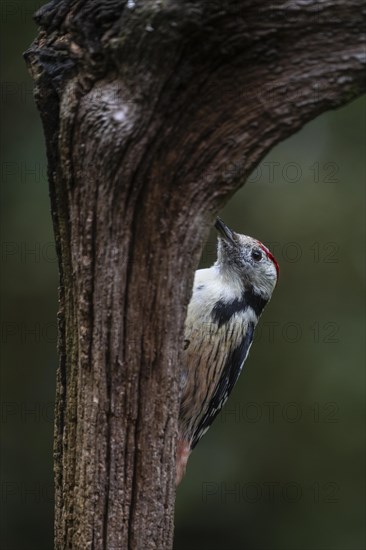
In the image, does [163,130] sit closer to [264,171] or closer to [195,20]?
[195,20]

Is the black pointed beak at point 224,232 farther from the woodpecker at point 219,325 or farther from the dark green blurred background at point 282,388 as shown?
the dark green blurred background at point 282,388

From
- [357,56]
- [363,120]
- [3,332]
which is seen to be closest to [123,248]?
[357,56]

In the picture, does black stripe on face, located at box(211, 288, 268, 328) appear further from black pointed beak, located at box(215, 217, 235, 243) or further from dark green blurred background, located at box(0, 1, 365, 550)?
dark green blurred background, located at box(0, 1, 365, 550)

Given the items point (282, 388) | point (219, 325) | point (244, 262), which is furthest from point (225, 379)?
point (282, 388)

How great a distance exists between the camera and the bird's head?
14.4ft

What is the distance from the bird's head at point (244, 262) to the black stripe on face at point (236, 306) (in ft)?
0.12

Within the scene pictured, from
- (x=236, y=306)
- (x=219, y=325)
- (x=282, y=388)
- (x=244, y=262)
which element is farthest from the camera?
(x=282, y=388)

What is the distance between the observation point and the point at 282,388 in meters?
6.60

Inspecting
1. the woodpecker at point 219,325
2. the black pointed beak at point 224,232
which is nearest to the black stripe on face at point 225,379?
the woodpecker at point 219,325

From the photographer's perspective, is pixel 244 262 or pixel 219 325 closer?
pixel 219 325

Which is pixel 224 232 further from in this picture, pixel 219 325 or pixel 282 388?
pixel 282 388

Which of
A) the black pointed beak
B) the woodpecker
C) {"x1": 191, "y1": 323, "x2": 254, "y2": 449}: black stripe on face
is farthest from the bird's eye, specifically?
{"x1": 191, "y1": 323, "x2": 254, "y2": 449}: black stripe on face

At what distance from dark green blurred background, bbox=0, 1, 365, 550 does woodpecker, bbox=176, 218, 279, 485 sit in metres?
1.98

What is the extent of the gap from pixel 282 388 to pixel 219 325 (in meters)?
2.66
